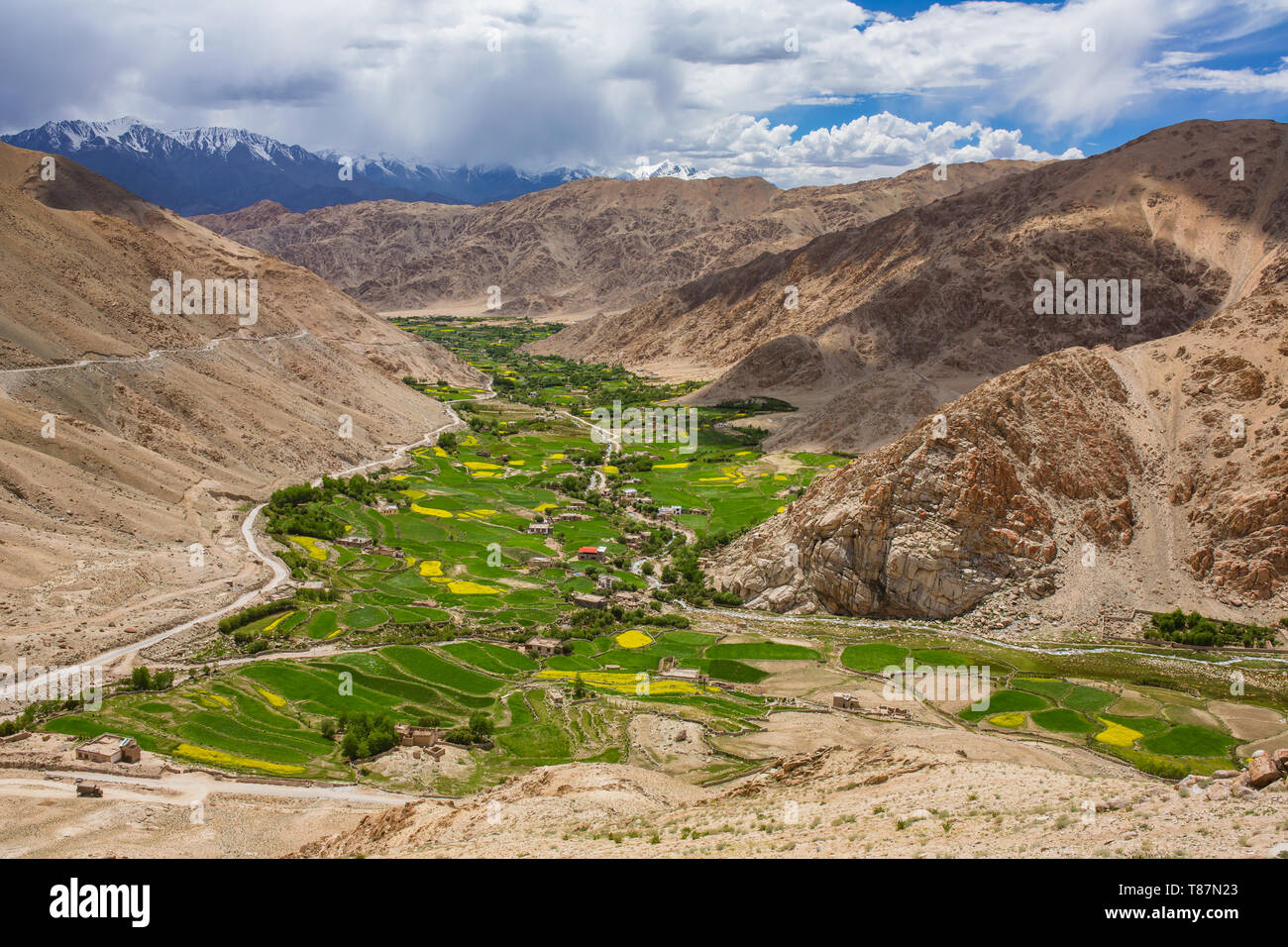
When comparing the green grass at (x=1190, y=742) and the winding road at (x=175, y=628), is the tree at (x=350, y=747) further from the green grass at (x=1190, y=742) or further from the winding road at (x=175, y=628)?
the green grass at (x=1190, y=742)

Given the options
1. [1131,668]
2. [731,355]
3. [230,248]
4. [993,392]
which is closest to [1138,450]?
[993,392]

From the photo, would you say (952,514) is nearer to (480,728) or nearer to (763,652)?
(763,652)

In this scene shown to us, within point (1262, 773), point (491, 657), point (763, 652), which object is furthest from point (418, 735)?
point (1262, 773)

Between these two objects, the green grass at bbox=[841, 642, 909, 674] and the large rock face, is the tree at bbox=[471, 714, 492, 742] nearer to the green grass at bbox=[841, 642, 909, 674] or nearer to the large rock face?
the green grass at bbox=[841, 642, 909, 674]

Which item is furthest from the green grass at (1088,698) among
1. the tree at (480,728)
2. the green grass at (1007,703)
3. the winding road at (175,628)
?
the winding road at (175,628)

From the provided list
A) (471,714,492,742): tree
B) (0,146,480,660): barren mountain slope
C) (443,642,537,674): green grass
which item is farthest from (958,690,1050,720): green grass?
(0,146,480,660): barren mountain slope

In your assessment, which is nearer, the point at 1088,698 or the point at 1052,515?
the point at 1088,698
